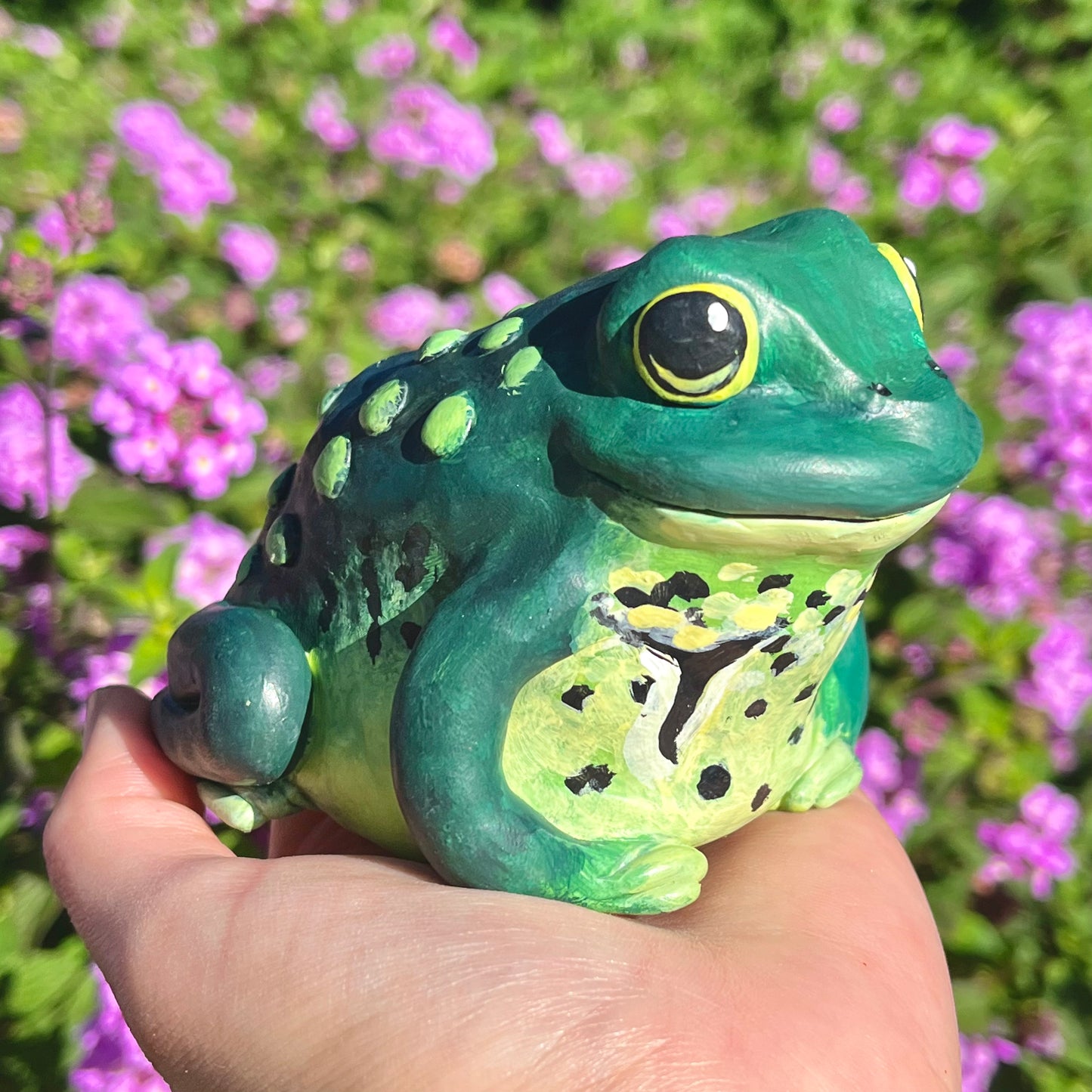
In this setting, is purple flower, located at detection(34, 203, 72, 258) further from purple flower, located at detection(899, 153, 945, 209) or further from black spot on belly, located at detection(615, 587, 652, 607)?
purple flower, located at detection(899, 153, 945, 209)

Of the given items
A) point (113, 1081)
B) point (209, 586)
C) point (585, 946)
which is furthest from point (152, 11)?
point (585, 946)

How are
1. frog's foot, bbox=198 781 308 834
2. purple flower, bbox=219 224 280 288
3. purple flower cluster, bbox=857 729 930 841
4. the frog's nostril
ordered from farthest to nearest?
purple flower, bbox=219 224 280 288 → purple flower cluster, bbox=857 729 930 841 → frog's foot, bbox=198 781 308 834 → the frog's nostril

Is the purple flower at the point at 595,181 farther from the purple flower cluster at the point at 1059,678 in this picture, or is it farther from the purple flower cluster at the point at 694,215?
the purple flower cluster at the point at 1059,678

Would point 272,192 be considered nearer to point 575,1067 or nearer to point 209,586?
point 209,586

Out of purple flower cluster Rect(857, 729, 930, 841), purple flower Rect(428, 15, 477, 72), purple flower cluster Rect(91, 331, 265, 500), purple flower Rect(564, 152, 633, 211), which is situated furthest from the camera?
purple flower Rect(428, 15, 477, 72)

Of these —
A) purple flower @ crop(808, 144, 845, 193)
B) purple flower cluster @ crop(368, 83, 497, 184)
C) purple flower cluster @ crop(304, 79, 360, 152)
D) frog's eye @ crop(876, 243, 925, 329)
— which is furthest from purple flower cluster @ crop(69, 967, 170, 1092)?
purple flower @ crop(808, 144, 845, 193)

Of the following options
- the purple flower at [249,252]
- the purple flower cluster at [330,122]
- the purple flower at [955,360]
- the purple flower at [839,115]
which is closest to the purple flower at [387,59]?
the purple flower cluster at [330,122]
